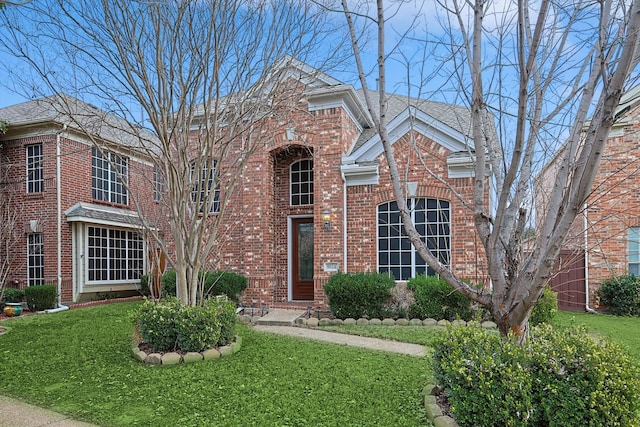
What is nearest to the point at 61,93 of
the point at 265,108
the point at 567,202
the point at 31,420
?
the point at 265,108

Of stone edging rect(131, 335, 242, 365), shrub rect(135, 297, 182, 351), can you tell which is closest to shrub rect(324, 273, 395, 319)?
stone edging rect(131, 335, 242, 365)

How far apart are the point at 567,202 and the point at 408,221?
1.33 m

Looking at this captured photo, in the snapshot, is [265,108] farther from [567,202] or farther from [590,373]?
[590,373]

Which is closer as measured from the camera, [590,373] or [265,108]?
[590,373]

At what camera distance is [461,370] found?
345 centimetres

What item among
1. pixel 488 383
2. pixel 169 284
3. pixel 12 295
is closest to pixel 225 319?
pixel 488 383

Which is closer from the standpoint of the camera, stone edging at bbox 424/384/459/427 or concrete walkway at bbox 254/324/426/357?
stone edging at bbox 424/384/459/427

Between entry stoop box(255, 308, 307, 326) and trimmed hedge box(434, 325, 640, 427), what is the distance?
6319 millimetres

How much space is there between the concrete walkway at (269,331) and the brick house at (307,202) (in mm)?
2369

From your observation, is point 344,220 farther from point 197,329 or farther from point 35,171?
point 35,171

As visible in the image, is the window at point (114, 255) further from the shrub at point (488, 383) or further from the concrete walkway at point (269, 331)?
the shrub at point (488, 383)

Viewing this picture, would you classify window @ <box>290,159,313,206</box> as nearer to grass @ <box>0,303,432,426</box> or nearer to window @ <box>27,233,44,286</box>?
grass @ <box>0,303,432,426</box>

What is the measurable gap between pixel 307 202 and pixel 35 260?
8840mm

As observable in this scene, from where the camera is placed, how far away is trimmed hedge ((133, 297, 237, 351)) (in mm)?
5992
